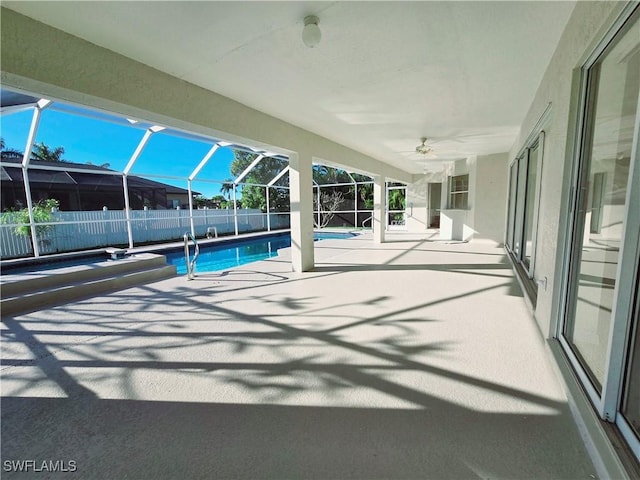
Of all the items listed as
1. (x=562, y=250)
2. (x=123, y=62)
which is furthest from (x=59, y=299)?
(x=562, y=250)

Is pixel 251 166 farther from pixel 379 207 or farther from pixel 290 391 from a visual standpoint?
pixel 290 391

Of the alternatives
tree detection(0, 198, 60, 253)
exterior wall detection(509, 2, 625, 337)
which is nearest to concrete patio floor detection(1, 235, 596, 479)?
exterior wall detection(509, 2, 625, 337)

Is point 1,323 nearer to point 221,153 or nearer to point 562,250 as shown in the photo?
point 562,250

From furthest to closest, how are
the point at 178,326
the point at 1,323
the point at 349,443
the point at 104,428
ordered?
the point at 1,323 < the point at 178,326 < the point at 104,428 < the point at 349,443

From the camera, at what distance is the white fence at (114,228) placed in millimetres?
7059

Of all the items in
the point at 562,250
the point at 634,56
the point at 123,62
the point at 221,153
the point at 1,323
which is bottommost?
the point at 1,323

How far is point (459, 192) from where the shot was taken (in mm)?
9078

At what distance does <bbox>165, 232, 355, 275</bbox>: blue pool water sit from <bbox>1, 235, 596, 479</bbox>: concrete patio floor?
175 inches

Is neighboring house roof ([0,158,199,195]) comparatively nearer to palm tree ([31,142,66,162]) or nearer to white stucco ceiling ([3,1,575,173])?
palm tree ([31,142,66,162])

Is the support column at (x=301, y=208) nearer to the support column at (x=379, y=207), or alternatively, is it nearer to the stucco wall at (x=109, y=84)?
the stucco wall at (x=109, y=84)

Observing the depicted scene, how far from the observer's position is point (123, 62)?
2.45 meters

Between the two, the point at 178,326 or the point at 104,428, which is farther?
the point at 178,326

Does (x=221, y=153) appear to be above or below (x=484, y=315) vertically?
above

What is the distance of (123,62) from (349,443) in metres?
3.35
